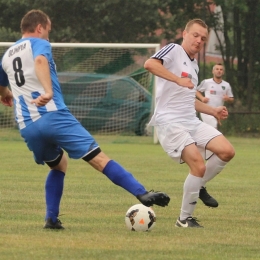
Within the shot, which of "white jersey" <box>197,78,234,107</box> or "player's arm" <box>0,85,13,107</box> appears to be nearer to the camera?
"player's arm" <box>0,85,13,107</box>

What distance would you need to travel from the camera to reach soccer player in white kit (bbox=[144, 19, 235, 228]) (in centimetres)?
749

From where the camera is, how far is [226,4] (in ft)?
89.1

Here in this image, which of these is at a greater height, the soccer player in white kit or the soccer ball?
the soccer player in white kit

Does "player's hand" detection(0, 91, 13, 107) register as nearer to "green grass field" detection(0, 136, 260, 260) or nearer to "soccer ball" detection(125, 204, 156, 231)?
→ "green grass field" detection(0, 136, 260, 260)

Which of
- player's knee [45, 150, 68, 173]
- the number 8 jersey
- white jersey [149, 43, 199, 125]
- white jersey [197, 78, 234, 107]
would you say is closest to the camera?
the number 8 jersey

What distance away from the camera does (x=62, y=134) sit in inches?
261

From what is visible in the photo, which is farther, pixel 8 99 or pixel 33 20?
pixel 8 99

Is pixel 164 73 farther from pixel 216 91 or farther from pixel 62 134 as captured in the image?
pixel 216 91

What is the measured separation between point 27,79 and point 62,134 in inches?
20.6

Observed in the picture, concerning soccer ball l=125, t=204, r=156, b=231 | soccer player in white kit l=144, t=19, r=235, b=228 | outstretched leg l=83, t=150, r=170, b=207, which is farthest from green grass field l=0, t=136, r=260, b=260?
soccer player in white kit l=144, t=19, r=235, b=228

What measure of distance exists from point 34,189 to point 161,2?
19.1 metres

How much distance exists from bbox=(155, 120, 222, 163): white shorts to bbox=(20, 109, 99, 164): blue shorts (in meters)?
1.14

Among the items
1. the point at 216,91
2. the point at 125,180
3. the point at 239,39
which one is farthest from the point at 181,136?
the point at 239,39

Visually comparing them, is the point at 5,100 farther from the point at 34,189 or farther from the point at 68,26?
the point at 68,26
